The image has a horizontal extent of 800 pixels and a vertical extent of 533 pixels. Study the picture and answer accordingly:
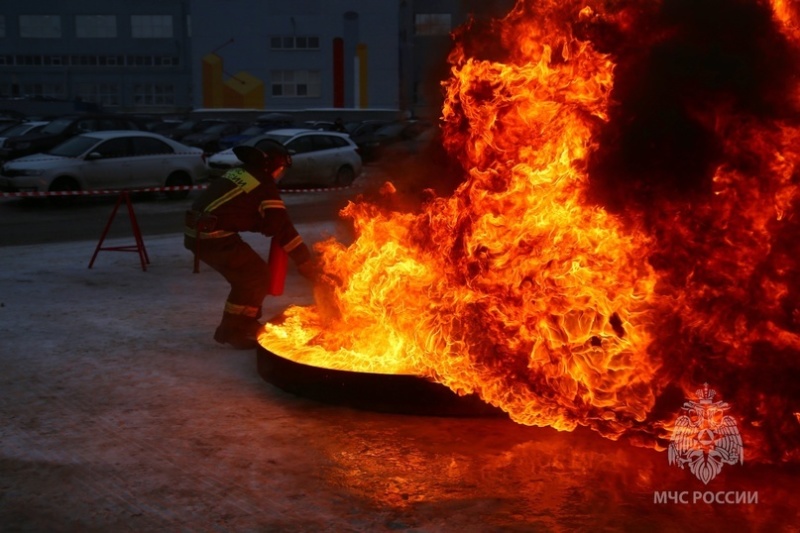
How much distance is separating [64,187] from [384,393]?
14913mm

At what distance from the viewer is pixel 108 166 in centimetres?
1972

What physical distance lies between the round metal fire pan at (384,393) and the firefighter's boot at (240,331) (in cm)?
138

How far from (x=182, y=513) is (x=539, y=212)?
109 inches

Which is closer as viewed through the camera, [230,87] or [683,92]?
[683,92]

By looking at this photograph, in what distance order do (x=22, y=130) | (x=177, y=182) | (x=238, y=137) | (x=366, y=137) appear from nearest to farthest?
(x=177, y=182) < (x=22, y=130) < (x=238, y=137) < (x=366, y=137)

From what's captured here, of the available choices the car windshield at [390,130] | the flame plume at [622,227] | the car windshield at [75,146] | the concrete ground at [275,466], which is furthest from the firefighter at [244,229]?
the car windshield at [390,130]

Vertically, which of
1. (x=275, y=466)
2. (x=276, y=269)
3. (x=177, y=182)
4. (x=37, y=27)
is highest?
(x=37, y=27)

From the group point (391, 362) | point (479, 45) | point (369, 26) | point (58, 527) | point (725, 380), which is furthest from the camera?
point (369, 26)

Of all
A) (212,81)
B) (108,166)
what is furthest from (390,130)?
(212,81)

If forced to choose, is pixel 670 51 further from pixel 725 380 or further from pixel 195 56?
pixel 195 56

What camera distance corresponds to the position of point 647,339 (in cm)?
554

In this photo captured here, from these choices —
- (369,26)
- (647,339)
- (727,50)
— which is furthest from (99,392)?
(369,26)

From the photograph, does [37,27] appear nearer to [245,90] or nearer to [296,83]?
[245,90]

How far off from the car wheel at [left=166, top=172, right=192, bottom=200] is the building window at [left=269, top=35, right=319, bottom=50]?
36.1 m
